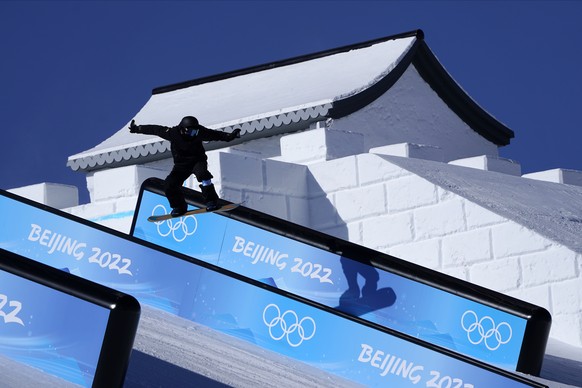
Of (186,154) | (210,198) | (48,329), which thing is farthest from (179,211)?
(48,329)

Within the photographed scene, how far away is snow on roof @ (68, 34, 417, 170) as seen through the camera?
1355 centimetres

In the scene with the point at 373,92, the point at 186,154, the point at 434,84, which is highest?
the point at 434,84

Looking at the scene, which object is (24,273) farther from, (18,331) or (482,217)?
(482,217)

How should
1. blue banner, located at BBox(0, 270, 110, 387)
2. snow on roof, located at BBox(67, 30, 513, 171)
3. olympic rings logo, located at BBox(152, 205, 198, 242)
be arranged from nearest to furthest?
blue banner, located at BBox(0, 270, 110, 387) → olympic rings logo, located at BBox(152, 205, 198, 242) → snow on roof, located at BBox(67, 30, 513, 171)

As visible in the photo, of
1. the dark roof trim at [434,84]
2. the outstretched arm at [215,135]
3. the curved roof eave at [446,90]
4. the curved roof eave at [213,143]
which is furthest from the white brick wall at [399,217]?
the curved roof eave at [446,90]

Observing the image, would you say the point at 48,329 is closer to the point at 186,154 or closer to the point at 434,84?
the point at 186,154

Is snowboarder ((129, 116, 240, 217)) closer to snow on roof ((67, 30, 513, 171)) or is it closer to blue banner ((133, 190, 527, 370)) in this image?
blue banner ((133, 190, 527, 370))

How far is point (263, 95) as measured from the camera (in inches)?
603

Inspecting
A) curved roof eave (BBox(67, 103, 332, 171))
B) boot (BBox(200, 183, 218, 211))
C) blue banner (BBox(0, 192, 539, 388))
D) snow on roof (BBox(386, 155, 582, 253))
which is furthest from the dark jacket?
curved roof eave (BBox(67, 103, 332, 171))

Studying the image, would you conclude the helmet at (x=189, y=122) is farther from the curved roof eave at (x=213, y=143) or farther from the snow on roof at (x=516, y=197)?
the curved roof eave at (x=213, y=143)

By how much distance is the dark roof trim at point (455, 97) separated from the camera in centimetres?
1549

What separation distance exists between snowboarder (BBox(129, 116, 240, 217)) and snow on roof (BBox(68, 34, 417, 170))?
468cm

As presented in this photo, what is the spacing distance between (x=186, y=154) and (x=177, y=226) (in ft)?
3.00

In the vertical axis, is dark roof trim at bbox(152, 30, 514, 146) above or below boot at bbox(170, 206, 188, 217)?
above
